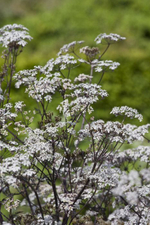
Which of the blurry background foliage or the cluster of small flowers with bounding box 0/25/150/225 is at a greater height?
the blurry background foliage

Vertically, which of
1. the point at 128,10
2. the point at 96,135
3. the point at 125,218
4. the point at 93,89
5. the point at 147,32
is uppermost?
the point at 128,10

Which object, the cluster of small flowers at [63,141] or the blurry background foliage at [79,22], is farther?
the blurry background foliage at [79,22]

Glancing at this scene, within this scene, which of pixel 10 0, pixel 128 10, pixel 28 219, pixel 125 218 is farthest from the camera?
pixel 10 0

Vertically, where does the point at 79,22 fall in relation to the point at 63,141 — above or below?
above

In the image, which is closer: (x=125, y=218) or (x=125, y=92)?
(x=125, y=218)

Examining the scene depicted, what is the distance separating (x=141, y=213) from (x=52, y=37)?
9.63 m

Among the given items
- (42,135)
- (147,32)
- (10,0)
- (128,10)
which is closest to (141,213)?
(42,135)

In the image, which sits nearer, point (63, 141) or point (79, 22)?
point (63, 141)

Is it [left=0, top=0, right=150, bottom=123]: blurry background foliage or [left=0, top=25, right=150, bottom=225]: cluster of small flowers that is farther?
[left=0, top=0, right=150, bottom=123]: blurry background foliage

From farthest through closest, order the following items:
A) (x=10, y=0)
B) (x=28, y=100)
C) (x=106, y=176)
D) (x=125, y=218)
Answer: (x=10, y=0), (x=28, y=100), (x=125, y=218), (x=106, y=176)

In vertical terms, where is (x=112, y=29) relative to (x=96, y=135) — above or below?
above

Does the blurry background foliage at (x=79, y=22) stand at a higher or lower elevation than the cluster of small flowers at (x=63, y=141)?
higher

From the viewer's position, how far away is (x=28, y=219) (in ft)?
11.0

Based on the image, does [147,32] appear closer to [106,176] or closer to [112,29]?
[112,29]
